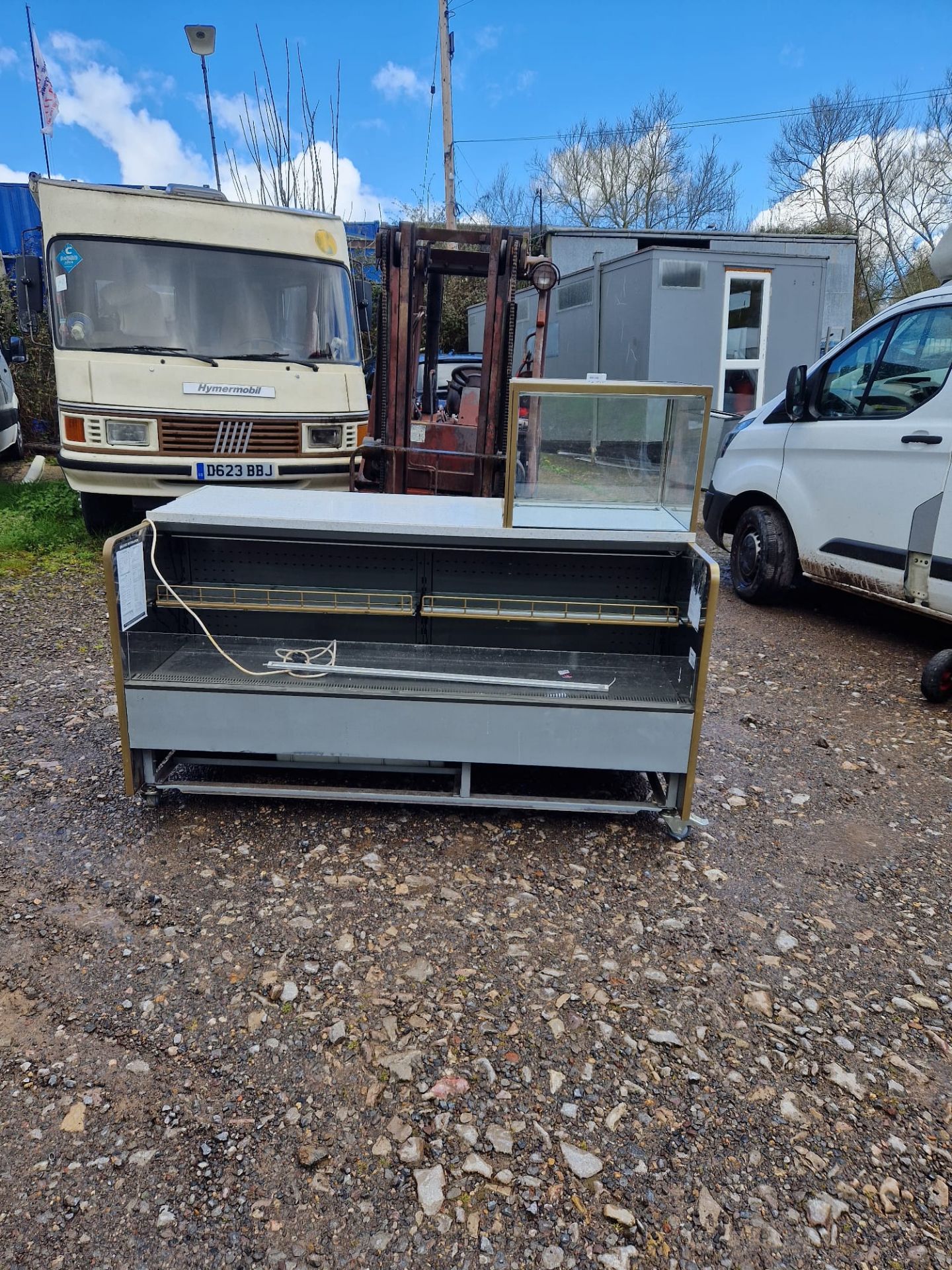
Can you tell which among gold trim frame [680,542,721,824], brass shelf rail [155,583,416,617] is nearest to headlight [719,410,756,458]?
gold trim frame [680,542,721,824]

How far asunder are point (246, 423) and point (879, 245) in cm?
2528

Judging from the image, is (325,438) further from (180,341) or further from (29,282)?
(29,282)

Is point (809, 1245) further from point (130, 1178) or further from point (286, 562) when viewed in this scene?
point (286, 562)

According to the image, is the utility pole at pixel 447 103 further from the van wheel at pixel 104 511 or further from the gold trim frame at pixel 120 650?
the gold trim frame at pixel 120 650

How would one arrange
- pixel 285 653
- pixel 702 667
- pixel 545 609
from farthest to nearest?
1. pixel 545 609
2. pixel 285 653
3. pixel 702 667

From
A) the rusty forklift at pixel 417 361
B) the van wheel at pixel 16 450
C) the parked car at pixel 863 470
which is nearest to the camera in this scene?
the parked car at pixel 863 470

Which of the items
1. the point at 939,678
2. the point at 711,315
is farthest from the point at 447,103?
the point at 939,678

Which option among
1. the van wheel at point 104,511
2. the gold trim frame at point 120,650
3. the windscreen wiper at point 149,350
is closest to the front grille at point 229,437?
the windscreen wiper at point 149,350

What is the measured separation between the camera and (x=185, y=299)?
255 inches

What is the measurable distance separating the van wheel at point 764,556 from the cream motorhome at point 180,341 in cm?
338

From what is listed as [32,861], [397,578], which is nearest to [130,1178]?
[32,861]

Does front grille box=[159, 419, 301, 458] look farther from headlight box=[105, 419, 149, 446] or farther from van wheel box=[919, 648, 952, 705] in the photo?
van wheel box=[919, 648, 952, 705]

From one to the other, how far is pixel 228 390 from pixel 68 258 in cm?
155

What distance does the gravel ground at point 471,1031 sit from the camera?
1.87 metres
